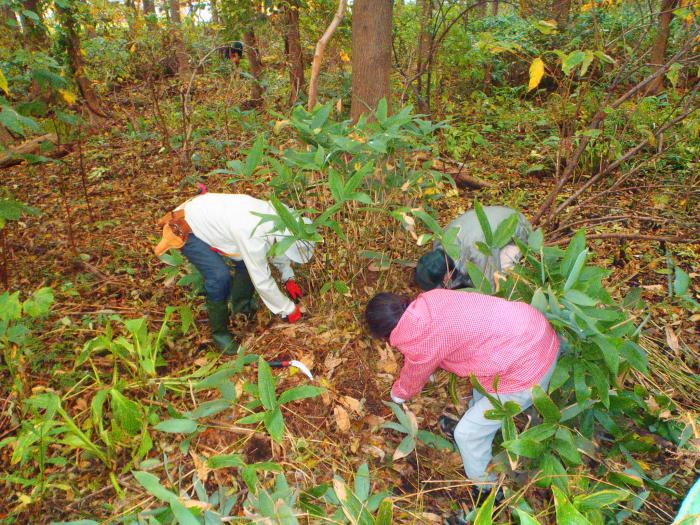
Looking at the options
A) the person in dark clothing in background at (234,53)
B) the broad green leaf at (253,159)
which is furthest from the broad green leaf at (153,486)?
the person in dark clothing in background at (234,53)

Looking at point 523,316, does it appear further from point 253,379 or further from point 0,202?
point 0,202

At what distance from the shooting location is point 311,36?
562 cm

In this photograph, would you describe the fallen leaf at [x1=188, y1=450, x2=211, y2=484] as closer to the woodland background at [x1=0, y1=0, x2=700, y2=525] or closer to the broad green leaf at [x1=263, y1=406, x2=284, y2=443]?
the woodland background at [x1=0, y1=0, x2=700, y2=525]

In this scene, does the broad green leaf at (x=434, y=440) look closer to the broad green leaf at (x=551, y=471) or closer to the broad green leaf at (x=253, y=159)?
the broad green leaf at (x=551, y=471)

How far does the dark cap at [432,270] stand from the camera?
242cm

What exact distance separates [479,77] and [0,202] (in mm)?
5554

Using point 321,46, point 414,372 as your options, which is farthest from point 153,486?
point 321,46

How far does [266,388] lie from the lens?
5.11ft

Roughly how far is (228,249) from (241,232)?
224mm

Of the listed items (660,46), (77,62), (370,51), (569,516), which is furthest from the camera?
(660,46)

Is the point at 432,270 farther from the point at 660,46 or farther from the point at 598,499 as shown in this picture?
the point at 660,46

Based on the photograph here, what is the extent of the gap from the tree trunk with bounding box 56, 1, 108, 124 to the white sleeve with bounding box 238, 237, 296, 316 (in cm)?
332

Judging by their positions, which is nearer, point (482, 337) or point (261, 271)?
point (482, 337)

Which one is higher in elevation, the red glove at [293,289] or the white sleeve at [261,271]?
the white sleeve at [261,271]
